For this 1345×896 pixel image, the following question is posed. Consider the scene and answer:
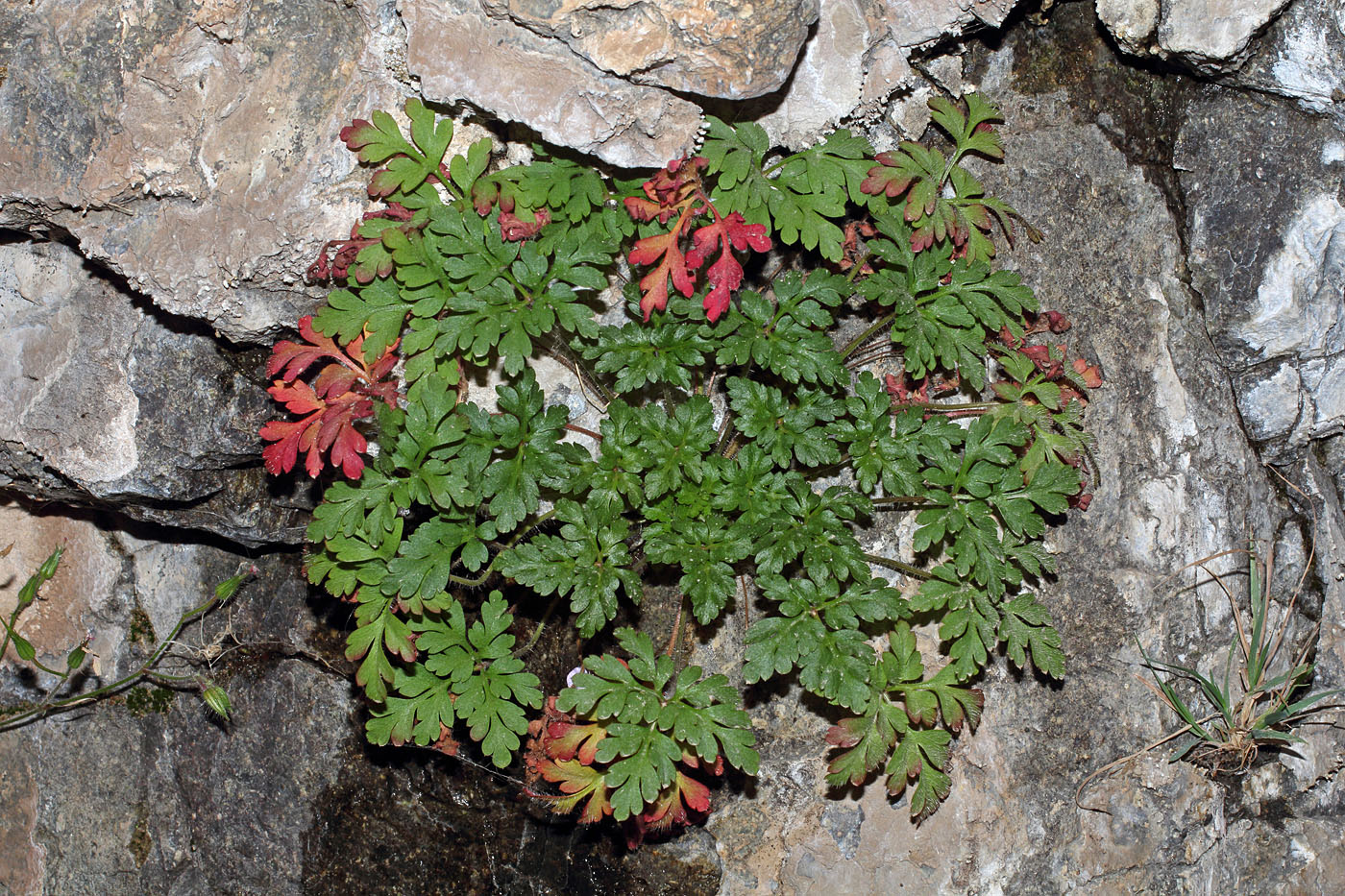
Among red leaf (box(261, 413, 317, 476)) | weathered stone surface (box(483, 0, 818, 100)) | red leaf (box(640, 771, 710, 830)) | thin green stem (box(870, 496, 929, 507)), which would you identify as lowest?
red leaf (box(640, 771, 710, 830))

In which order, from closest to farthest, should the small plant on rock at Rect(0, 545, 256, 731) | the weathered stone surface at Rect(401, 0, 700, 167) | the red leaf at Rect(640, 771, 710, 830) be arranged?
the weathered stone surface at Rect(401, 0, 700, 167) → the red leaf at Rect(640, 771, 710, 830) → the small plant on rock at Rect(0, 545, 256, 731)

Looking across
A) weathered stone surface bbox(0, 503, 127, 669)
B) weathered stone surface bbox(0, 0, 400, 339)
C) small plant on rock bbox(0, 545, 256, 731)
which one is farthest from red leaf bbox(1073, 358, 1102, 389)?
weathered stone surface bbox(0, 503, 127, 669)

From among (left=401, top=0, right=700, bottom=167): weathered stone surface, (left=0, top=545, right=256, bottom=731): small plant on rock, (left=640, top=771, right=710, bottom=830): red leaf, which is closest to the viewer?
(left=401, top=0, right=700, bottom=167): weathered stone surface

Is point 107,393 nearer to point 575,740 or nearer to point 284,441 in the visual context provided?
point 284,441

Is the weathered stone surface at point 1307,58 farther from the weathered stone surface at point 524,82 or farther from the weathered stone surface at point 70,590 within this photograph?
the weathered stone surface at point 70,590

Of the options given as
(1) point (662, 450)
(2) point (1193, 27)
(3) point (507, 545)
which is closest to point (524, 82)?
(1) point (662, 450)

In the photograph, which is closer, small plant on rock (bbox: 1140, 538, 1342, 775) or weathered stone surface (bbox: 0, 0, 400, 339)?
weathered stone surface (bbox: 0, 0, 400, 339)

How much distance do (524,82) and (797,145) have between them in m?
0.92

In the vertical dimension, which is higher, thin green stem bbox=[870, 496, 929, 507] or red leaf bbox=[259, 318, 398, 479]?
thin green stem bbox=[870, 496, 929, 507]

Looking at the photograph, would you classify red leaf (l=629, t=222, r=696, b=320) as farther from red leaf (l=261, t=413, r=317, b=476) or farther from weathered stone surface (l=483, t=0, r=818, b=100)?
red leaf (l=261, t=413, r=317, b=476)

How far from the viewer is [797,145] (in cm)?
333

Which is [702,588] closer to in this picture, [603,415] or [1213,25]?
[603,415]

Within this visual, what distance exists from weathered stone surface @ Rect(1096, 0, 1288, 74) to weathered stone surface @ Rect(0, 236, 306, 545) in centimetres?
328

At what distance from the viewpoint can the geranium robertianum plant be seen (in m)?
3.10
